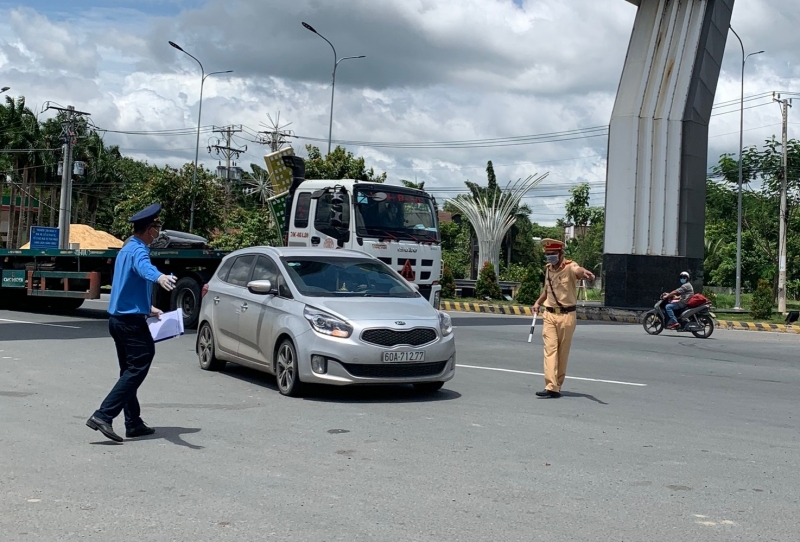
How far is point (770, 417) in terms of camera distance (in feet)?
30.2

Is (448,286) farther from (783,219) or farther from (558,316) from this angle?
(558,316)

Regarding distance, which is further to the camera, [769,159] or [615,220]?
[769,159]

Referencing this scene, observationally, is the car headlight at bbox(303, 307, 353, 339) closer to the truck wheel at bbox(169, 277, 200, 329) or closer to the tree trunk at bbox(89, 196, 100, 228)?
the truck wheel at bbox(169, 277, 200, 329)

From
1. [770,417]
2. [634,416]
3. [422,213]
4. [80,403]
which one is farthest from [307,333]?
[422,213]

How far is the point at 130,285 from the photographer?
705 centimetres

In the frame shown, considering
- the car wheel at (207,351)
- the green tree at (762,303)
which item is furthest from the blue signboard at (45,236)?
the green tree at (762,303)

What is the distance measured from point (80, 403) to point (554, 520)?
5561 mm

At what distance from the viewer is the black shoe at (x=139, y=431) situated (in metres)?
7.36

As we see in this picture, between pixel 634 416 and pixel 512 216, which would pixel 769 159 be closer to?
pixel 512 216

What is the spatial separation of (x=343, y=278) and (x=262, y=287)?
37.0 inches

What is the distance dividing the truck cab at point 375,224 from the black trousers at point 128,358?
991 cm

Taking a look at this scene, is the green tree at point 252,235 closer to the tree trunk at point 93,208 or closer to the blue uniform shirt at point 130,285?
the tree trunk at point 93,208

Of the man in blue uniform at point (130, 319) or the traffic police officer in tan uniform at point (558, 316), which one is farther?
the traffic police officer in tan uniform at point (558, 316)

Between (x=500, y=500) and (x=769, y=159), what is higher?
(x=769, y=159)
